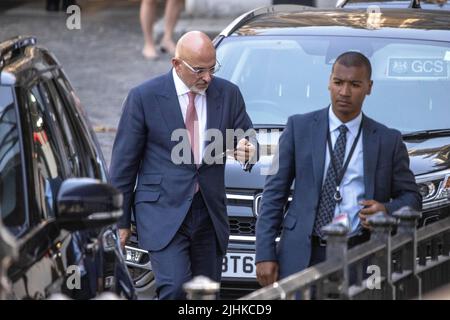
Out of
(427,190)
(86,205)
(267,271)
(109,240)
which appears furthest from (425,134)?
(86,205)

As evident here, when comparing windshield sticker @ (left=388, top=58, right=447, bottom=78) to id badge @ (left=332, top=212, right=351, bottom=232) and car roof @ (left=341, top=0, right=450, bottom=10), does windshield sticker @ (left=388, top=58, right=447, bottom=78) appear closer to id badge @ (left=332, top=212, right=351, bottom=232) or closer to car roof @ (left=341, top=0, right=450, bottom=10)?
car roof @ (left=341, top=0, right=450, bottom=10)

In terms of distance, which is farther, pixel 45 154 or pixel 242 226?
pixel 242 226

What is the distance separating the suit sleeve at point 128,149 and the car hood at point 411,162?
1.32m

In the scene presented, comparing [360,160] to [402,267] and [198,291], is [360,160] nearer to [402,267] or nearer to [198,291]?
[402,267]

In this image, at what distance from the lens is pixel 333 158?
21.2 ft

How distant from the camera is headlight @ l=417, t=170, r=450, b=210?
27.5ft

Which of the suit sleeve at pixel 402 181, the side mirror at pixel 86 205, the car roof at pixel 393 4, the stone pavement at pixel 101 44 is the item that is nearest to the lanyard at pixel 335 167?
the suit sleeve at pixel 402 181

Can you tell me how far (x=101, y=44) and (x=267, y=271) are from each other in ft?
44.1

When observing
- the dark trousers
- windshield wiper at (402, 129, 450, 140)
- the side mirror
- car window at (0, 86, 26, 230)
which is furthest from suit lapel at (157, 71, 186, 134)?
windshield wiper at (402, 129, 450, 140)

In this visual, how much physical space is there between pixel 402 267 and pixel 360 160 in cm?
68

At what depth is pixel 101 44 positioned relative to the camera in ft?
64.5

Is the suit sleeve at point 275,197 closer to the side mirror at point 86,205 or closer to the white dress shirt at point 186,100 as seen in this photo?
the white dress shirt at point 186,100

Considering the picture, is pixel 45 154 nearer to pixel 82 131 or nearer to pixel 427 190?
pixel 82 131

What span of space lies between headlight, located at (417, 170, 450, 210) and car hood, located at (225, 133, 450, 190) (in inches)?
2.5
